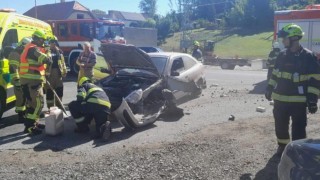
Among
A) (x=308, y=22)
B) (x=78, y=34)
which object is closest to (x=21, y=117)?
(x=78, y=34)

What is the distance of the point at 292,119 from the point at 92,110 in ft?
11.2

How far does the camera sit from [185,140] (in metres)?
6.59

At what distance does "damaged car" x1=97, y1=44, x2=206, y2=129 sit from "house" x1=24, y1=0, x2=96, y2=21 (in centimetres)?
3917

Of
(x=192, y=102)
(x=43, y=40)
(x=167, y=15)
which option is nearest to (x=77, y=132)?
(x=43, y=40)

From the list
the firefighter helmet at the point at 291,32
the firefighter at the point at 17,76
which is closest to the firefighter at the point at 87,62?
the firefighter at the point at 17,76

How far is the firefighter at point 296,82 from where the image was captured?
5203 millimetres

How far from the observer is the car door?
9.27 m

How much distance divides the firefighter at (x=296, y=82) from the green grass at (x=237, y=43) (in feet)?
104

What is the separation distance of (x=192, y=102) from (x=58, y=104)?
372 cm

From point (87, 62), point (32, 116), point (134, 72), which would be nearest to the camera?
point (32, 116)

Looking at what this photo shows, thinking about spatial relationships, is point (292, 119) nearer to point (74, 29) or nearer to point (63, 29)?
point (74, 29)

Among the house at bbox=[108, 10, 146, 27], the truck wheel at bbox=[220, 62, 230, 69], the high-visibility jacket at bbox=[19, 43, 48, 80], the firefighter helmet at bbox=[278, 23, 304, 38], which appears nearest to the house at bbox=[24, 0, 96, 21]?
the truck wheel at bbox=[220, 62, 230, 69]

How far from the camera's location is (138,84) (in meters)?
8.38

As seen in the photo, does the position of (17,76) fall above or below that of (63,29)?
below
